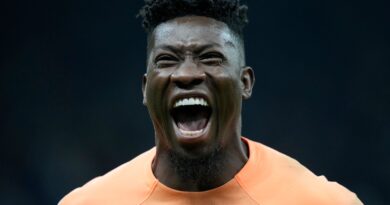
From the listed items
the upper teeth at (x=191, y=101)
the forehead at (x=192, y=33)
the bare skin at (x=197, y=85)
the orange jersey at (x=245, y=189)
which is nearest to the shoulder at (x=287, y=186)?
the orange jersey at (x=245, y=189)

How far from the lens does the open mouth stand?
3.37 m

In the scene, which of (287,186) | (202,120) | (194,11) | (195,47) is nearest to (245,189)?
(287,186)

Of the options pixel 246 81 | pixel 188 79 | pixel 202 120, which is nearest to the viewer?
pixel 188 79

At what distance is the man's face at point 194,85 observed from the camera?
335cm

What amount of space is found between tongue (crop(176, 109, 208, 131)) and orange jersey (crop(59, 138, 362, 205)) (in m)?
0.23

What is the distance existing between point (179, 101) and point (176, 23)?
296 millimetres

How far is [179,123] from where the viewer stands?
11.3ft

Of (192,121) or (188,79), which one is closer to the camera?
(188,79)

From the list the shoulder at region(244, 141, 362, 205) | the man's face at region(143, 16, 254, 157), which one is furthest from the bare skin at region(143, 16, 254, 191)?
the shoulder at region(244, 141, 362, 205)

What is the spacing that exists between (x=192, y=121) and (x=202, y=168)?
0.56 feet

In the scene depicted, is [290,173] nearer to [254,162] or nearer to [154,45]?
[254,162]

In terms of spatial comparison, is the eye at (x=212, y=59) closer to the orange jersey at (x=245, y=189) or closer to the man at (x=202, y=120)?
the man at (x=202, y=120)

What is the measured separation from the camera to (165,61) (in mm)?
3418

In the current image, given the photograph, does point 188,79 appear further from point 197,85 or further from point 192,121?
point 192,121
